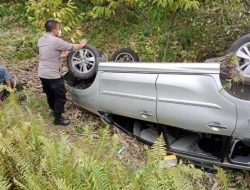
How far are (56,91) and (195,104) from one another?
216cm

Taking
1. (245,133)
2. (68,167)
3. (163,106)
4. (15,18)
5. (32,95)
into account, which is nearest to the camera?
(68,167)

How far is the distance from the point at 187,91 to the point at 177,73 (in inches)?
10.8

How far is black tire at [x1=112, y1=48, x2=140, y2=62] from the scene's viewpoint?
732 cm

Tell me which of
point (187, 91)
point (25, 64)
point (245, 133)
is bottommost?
point (25, 64)

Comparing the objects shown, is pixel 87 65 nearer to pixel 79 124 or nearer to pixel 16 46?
pixel 79 124

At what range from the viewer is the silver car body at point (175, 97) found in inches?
202

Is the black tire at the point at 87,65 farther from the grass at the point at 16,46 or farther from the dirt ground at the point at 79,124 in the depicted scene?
the grass at the point at 16,46

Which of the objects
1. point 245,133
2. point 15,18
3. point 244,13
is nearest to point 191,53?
point 244,13

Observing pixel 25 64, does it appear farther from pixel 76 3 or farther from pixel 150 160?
pixel 150 160

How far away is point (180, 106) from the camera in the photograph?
538cm

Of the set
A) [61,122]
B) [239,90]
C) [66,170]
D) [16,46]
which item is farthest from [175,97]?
[16,46]

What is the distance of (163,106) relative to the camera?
552 cm

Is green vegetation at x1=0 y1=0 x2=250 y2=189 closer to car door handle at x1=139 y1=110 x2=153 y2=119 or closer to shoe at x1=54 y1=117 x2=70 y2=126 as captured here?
shoe at x1=54 y1=117 x2=70 y2=126

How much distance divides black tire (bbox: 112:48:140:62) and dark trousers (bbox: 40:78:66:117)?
1.15 meters
